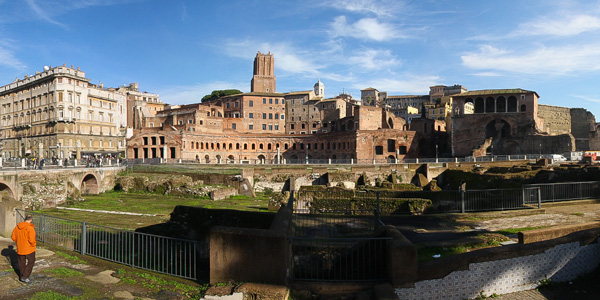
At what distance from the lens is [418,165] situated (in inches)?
1476

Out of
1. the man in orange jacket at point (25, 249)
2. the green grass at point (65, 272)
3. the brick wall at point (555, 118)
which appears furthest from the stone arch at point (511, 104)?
the man in orange jacket at point (25, 249)

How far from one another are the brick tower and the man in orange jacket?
79126 mm

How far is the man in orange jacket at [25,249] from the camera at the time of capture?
6.77 metres

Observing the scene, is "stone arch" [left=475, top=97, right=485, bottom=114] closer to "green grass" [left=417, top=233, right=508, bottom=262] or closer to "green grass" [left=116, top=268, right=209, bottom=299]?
"green grass" [left=417, top=233, right=508, bottom=262]

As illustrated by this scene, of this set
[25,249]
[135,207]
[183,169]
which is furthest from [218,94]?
[25,249]

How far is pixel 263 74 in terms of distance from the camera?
8569 cm

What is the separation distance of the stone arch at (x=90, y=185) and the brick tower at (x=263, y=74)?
57536mm

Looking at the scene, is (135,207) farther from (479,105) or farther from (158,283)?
(479,105)

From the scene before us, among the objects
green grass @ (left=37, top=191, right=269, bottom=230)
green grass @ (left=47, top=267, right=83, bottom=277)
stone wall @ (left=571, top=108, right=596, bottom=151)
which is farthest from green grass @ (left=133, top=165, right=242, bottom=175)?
stone wall @ (left=571, top=108, right=596, bottom=151)

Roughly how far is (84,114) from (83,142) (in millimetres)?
4858

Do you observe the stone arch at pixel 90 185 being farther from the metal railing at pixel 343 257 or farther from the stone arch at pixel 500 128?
the stone arch at pixel 500 128

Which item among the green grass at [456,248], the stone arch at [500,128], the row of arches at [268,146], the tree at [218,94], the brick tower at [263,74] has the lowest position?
Result: the green grass at [456,248]

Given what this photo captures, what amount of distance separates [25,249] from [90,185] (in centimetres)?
2628

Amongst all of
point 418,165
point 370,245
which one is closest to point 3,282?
point 370,245
